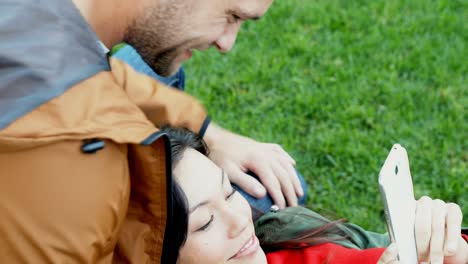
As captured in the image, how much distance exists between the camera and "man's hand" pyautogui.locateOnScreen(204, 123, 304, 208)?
278cm

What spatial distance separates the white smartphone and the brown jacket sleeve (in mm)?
766

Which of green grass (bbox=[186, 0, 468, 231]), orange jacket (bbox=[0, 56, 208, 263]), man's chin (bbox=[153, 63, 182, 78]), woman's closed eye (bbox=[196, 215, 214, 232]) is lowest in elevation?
green grass (bbox=[186, 0, 468, 231])

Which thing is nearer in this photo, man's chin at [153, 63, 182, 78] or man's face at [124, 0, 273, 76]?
man's face at [124, 0, 273, 76]

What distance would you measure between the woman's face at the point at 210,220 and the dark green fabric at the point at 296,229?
35cm

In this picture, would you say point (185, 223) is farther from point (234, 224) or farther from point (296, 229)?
point (296, 229)

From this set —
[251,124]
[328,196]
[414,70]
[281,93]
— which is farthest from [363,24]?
[328,196]

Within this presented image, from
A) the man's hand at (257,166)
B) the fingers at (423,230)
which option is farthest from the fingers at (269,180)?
the fingers at (423,230)

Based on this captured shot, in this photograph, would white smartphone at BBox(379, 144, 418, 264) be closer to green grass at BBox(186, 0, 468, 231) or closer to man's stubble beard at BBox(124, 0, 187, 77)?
man's stubble beard at BBox(124, 0, 187, 77)

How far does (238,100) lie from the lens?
4449 millimetres

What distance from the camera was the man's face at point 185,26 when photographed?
2.64 metres

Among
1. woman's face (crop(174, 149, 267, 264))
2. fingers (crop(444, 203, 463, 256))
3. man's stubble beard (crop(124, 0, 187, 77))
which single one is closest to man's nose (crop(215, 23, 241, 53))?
man's stubble beard (crop(124, 0, 187, 77))

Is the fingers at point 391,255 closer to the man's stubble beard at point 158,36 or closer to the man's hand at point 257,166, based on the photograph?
the man's hand at point 257,166

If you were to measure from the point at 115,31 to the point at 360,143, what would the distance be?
1.77 meters

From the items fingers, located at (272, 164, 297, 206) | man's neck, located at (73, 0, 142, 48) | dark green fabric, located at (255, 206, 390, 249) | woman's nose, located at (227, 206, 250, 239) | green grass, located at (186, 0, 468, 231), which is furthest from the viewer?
green grass, located at (186, 0, 468, 231)
